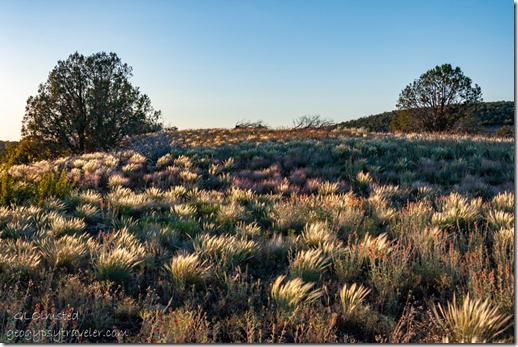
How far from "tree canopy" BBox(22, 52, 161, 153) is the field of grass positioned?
17607 millimetres

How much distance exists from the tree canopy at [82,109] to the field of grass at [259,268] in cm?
1761

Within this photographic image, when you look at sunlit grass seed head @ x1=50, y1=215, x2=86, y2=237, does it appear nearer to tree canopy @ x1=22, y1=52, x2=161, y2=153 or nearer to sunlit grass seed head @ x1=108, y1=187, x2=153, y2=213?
sunlit grass seed head @ x1=108, y1=187, x2=153, y2=213

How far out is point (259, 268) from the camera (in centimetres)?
488

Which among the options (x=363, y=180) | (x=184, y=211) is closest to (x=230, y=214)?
(x=184, y=211)

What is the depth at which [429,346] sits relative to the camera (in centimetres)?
286

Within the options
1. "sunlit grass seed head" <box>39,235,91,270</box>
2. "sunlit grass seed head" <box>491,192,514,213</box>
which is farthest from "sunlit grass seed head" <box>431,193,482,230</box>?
"sunlit grass seed head" <box>39,235,91,270</box>

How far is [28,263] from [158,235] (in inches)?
70.8

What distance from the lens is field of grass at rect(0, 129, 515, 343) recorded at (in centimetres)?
327

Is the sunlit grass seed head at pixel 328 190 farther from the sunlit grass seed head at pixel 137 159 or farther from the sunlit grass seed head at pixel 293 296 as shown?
the sunlit grass seed head at pixel 137 159

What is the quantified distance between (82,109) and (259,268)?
25.1m

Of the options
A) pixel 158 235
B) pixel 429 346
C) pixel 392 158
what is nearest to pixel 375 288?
pixel 429 346

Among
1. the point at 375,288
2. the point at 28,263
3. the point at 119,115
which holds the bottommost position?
the point at 375,288

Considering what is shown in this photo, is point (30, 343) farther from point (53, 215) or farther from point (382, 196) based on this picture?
point (382, 196)

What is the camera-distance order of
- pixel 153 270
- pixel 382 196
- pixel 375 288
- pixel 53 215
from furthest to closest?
pixel 382 196 → pixel 53 215 → pixel 153 270 → pixel 375 288
